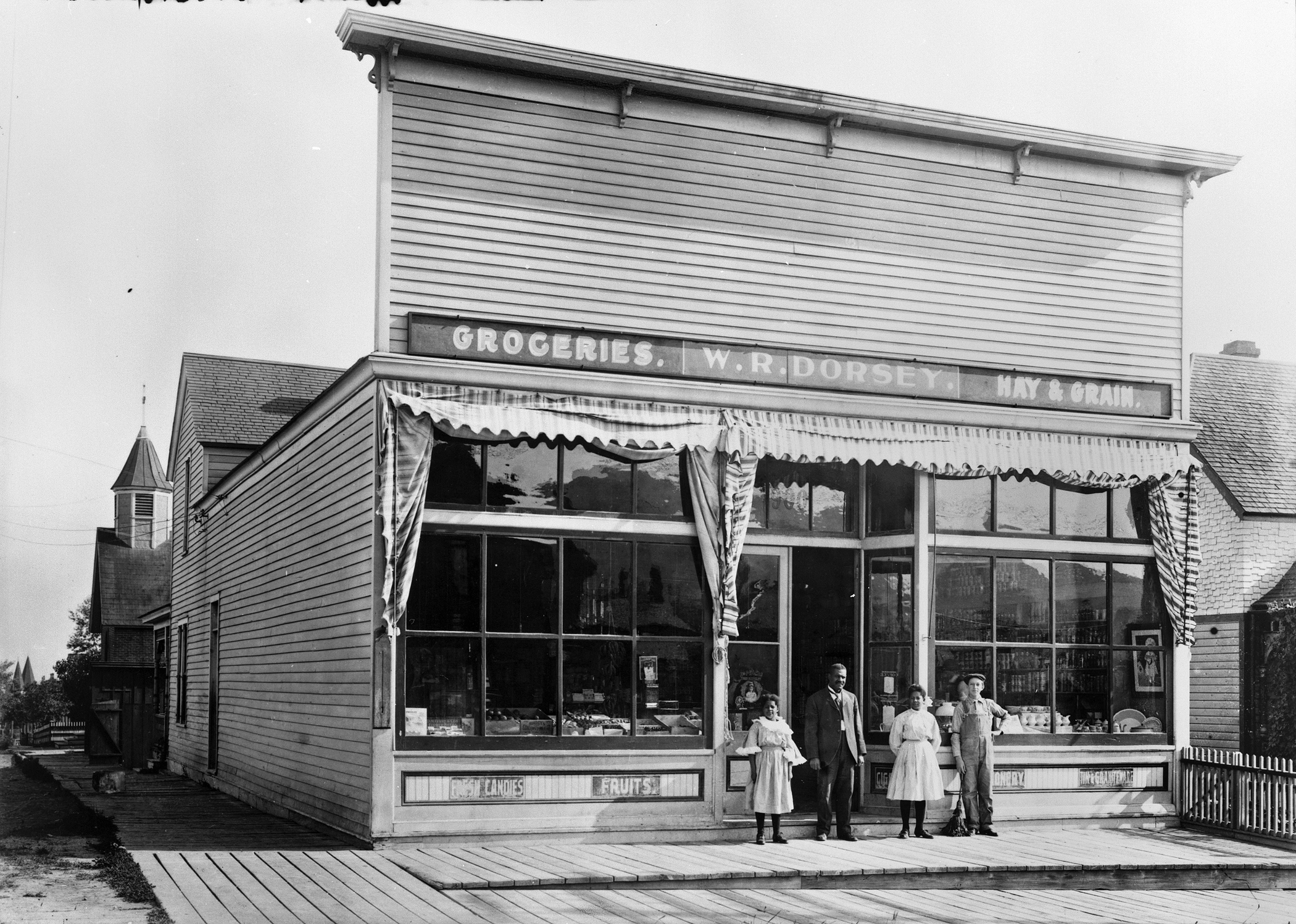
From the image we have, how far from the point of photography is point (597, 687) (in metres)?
12.8

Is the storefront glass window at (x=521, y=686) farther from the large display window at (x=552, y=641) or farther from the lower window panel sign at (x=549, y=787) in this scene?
the lower window panel sign at (x=549, y=787)

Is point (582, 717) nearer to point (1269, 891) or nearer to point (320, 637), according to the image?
point (320, 637)

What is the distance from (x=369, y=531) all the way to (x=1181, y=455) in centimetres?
864

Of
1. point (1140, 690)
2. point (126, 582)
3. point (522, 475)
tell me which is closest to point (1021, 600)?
point (1140, 690)

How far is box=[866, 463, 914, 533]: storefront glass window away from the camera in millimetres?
14172

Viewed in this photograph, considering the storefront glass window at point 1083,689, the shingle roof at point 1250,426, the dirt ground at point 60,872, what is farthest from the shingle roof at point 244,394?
A: the shingle roof at point 1250,426

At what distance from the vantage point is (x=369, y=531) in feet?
40.1

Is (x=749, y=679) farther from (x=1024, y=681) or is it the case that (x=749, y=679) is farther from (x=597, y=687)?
(x=1024, y=681)

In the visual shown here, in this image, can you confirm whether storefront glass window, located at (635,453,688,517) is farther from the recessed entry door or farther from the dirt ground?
the dirt ground

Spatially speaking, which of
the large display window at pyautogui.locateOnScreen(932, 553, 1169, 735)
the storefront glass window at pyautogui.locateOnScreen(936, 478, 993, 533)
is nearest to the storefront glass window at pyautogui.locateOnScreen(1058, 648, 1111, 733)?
the large display window at pyautogui.locateOnScreen(932, 553, 1169, 735)

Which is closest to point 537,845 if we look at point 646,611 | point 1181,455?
point 646,611

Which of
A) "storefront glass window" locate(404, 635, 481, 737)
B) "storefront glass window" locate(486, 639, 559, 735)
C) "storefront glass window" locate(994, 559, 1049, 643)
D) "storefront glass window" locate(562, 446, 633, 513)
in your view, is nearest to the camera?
"storefront glass window" locate(404, 635, 481, 737)

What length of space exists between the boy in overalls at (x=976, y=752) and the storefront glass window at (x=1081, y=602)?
140 cm

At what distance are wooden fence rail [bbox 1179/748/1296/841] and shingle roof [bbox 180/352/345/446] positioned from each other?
15867 millimetres
